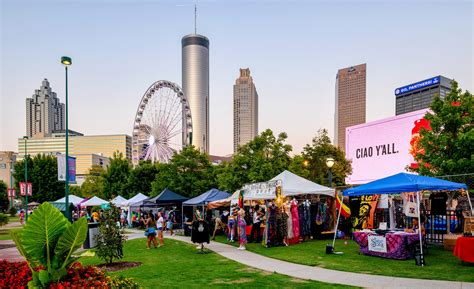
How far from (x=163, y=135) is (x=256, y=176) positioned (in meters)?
25.3

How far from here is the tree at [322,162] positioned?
5006 centimetres

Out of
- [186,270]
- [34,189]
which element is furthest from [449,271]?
[34,189]

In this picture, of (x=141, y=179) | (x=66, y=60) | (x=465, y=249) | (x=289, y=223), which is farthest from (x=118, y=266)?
(x=141, y=179)

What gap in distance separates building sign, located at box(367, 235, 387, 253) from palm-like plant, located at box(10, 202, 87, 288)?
10.3 metres

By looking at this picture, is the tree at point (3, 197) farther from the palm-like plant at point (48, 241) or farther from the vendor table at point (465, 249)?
the palm-like plant at point (48, 241)

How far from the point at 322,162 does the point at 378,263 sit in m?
39.9

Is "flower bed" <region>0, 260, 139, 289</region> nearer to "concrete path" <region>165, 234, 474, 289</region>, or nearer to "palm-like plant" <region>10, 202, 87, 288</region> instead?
"palm-like plant" <region>10, 202, 87, 288</region>

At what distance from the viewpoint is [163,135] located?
180 ft

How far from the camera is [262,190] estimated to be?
19000mm

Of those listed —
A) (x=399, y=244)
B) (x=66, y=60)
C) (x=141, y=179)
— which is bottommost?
(x=399, y=244)

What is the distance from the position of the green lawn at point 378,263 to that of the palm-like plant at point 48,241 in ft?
25.4

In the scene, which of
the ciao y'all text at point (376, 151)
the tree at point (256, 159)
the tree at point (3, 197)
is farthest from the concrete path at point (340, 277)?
the tree at point (3, 197)

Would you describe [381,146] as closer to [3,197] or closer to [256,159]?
[256,159]

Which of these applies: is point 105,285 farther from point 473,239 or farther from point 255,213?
point 255,213
